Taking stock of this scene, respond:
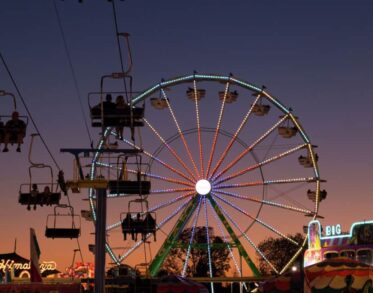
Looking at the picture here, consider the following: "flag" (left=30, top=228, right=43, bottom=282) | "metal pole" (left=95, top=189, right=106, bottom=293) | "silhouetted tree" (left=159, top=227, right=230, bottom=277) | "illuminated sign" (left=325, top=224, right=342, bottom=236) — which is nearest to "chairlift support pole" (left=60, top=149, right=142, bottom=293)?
"metal pole" (left=95, top=189, right=106, bottom=293)

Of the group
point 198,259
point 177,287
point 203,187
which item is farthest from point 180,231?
point 198,259

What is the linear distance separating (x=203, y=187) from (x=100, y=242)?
20819mm

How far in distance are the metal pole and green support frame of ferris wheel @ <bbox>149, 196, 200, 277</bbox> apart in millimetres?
20725

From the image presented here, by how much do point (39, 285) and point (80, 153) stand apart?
451cm

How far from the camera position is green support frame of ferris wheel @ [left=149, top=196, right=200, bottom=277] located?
1661 inches

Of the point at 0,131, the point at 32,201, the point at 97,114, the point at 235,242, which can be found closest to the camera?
the point at 0,131

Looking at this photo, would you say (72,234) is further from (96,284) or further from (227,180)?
(227,180)

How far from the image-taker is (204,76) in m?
43.8

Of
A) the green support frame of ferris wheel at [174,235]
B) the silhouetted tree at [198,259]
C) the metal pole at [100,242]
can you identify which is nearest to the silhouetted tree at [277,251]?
the silhouetted tree at [198,259]

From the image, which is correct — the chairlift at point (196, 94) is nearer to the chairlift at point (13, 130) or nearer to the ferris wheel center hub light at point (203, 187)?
the ferris wheel center hub light at point (203, 187)

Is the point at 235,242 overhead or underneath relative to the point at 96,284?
overhead

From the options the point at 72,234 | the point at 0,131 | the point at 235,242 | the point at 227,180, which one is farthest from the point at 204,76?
the point at 0,131

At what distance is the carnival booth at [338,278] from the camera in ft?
69.9

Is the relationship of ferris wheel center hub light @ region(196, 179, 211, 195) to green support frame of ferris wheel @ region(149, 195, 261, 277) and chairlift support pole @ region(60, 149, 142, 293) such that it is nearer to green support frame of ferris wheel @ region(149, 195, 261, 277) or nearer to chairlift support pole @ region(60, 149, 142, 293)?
green support frame of ferris wheel @ region(149, 195, 261, 277)
